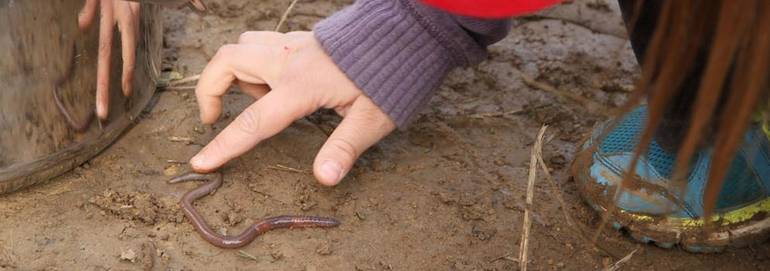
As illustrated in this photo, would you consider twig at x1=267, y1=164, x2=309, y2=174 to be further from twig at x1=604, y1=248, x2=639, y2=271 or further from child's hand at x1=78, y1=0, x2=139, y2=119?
twig at x1=604, y1=248, x2=639, y2=271

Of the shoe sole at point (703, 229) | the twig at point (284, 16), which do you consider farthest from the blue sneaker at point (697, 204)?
the twig at point (284, 16)

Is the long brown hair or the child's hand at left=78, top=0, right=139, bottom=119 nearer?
the long brown hair

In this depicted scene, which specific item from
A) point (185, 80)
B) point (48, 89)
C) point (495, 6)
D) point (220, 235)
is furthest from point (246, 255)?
point (495, 6)

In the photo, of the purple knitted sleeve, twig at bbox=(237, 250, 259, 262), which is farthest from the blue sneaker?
twig at bbox=(237, 250, 259, 262)

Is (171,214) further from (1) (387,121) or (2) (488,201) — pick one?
(2) (488,201)

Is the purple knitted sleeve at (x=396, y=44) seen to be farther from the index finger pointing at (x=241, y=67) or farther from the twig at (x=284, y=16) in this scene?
the twig at (x=284, y=16)

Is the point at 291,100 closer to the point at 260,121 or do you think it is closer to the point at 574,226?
the point at 260,121

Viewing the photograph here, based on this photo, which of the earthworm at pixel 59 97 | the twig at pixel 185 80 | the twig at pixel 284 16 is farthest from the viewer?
the twig at pixel 284 16
